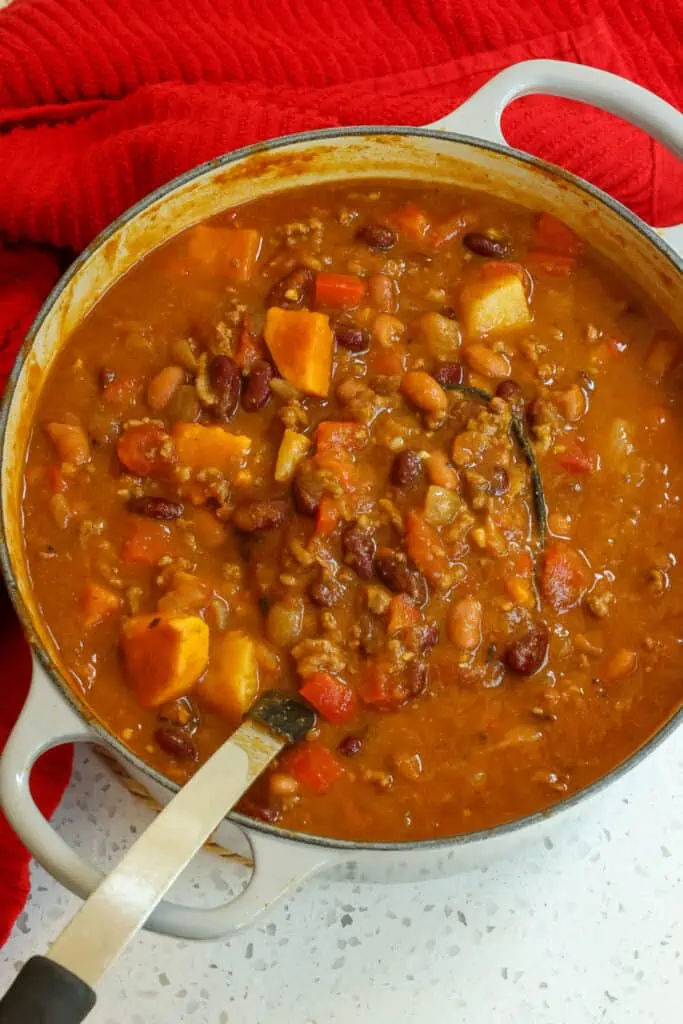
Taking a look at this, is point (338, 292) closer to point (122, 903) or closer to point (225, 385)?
point (225, 385)

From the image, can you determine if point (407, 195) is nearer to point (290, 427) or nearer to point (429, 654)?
point (290, 427)

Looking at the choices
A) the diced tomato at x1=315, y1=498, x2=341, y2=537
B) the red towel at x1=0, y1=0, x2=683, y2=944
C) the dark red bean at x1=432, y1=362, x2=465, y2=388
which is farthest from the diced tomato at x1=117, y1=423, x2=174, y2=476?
the dark red bean at x1=432, y1=362, x2=465, y2=388

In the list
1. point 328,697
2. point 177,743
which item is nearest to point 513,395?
point 328,697

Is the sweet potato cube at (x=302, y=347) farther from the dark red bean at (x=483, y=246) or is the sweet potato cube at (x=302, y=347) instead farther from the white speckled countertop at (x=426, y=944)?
the white speckled countertop at (x=426, y=944)

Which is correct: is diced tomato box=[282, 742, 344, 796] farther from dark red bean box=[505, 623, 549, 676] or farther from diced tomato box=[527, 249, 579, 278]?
diced tomato box=[527, 249, 579, 278]

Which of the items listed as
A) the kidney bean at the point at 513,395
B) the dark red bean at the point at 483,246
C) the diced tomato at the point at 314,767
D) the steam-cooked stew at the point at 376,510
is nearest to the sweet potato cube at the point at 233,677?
the steam-cooked stew at the point at 376,510

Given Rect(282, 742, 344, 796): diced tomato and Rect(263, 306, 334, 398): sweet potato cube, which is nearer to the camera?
Rect(282, 742, 344, 796): diced tomato
